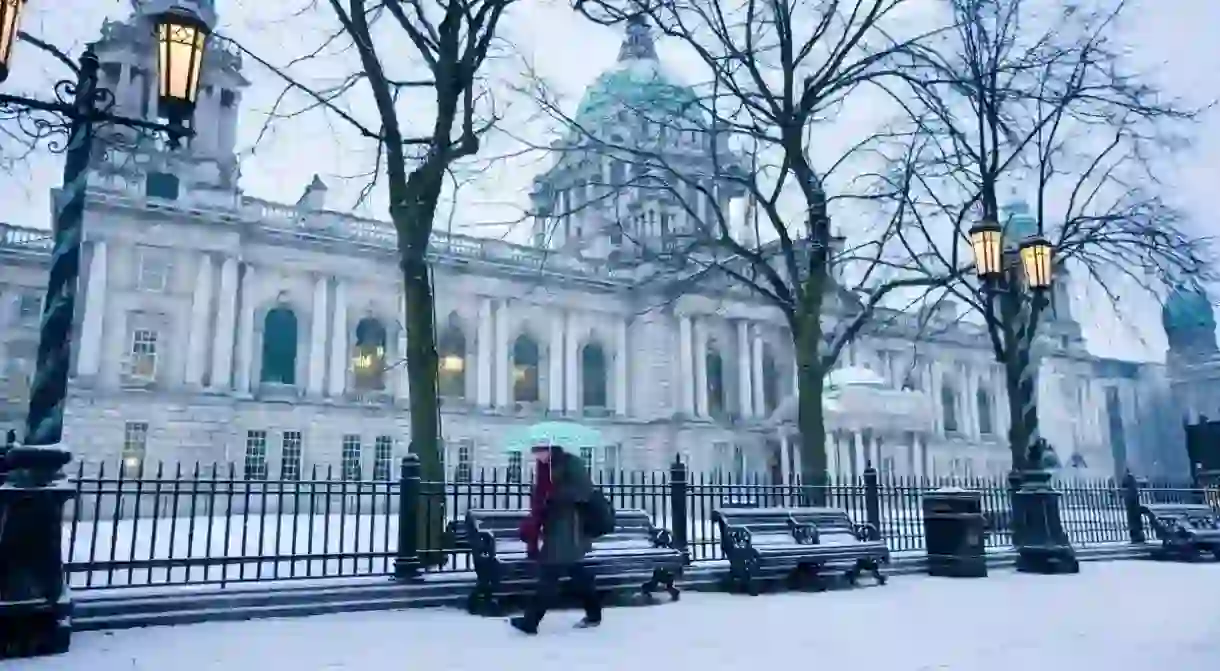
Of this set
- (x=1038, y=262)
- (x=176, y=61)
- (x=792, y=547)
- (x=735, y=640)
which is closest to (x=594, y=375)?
(x=1038, y=262)

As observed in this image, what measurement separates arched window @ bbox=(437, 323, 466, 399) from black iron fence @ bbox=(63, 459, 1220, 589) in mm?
19432

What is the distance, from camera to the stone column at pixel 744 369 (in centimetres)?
5022

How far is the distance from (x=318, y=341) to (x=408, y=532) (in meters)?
33.2

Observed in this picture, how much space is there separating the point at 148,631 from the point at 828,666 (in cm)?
524

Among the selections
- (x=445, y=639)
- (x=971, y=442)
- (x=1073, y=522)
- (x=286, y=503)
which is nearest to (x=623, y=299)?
(x=286, y=503)

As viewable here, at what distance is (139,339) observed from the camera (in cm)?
3628

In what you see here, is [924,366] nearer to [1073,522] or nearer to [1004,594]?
[1073,522]

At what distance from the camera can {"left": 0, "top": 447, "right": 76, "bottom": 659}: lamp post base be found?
6004mm

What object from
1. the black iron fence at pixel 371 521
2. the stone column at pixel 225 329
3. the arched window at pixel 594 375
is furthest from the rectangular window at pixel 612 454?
the black iron fence at pixel 371 521

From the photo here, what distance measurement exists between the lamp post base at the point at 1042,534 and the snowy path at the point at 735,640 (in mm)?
3462

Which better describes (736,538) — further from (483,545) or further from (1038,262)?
(1038,262)

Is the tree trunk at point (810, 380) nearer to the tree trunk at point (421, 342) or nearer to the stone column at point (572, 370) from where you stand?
the tree trunk at point (421, 342)

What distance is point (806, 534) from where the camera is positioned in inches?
454

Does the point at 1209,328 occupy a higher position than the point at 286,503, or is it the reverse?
the point at 1209,328
